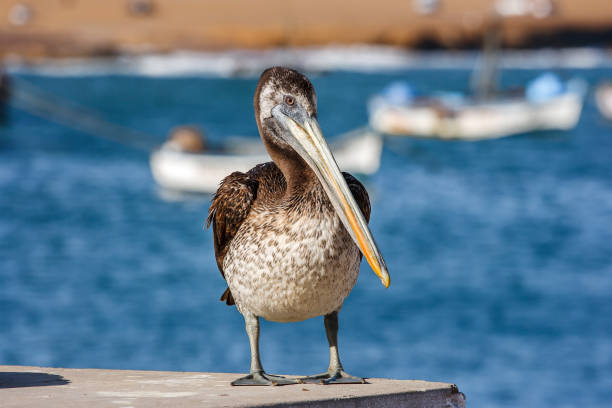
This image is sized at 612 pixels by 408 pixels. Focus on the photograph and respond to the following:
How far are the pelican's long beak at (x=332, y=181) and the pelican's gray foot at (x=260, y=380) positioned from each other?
663 mm

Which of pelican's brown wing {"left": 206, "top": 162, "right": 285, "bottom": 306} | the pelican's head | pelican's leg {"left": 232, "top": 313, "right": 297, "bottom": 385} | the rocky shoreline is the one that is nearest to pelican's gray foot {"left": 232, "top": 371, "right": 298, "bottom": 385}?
pelican's leg {"left": 232, "top": 313, "right": 297, "bottom": 385}

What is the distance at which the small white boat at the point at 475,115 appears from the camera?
44531 mm

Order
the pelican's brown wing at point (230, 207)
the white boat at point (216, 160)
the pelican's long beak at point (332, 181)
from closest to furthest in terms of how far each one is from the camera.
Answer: the pelican's long beak at point (332, 181)
the pelican's brown wing at point (230, 207)
the white boat at point (216, 160)

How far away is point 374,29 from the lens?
117 meters

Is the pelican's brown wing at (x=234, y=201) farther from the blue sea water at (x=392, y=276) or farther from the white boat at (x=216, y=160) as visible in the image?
the white boat at (x=216, y=160)

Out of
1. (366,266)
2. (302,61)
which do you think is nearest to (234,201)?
(366,266)

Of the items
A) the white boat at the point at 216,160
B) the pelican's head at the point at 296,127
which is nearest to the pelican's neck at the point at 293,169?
the pelican's head at the point at 296,127

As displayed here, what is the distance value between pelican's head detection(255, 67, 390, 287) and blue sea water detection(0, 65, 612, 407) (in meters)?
10.6

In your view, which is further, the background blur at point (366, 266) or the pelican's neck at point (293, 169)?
the background blur at point (366, 266)

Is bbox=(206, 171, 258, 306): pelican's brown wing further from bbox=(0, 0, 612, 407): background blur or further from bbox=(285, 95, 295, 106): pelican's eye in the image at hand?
bbox=(0, 0, 612, 407): background blur

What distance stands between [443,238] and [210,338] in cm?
1061

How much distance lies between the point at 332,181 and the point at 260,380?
3.16 feet

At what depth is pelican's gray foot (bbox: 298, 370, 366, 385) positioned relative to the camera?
4164 mm

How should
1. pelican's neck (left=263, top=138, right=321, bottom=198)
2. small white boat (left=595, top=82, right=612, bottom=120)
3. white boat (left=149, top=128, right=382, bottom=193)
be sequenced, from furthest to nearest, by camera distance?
small white boat (left=595, top=82, right=612, bottom=120)
white boat (left=149, top=128, right=382, bottom=193)
pelican's neck (left=263, top=138, right=321, bottom=198)
